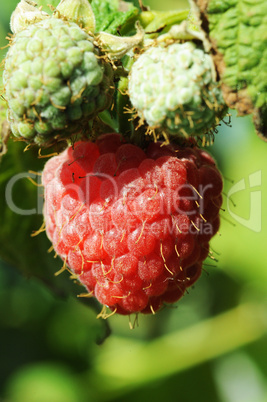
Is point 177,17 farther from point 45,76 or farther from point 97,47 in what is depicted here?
point 45,76

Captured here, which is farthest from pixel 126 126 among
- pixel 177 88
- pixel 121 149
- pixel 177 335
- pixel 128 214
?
pixel 177 335

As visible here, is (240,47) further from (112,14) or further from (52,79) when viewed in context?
(112,14)

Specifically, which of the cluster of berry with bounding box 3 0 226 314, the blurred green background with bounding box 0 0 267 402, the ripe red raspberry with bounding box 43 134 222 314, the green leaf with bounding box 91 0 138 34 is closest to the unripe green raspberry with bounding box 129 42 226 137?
the cluster of berry with bounding box 3 0 226 314

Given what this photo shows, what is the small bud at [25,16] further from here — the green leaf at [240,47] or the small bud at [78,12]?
the green leaf at [240,47]

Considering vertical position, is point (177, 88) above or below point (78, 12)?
below

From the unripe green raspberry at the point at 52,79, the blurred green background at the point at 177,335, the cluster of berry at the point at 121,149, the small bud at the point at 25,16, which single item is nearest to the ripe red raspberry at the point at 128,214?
the cluster of berry at the point at 121,149

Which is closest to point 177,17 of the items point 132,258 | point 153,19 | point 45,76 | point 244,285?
point 153,19
